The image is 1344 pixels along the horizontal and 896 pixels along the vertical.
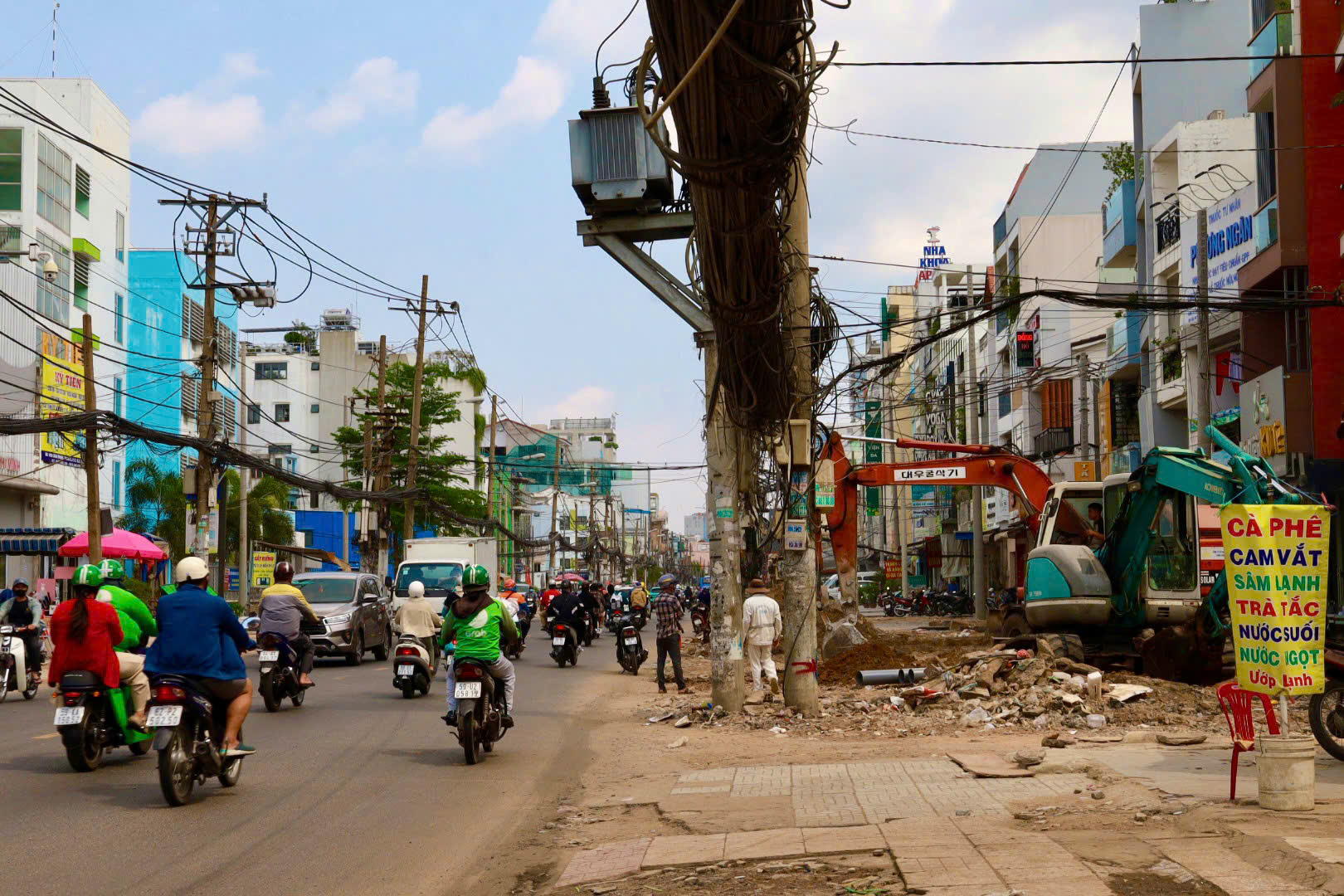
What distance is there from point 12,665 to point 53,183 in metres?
27.5

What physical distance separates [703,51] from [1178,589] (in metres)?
15.3

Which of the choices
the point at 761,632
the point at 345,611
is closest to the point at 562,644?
the point at 345,611

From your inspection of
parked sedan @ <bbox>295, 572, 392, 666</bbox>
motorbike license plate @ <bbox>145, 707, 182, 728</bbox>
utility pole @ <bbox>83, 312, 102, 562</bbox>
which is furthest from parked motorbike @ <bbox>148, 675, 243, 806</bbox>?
utility pole @ <bbox>83, 312, 102, 562</bbox>

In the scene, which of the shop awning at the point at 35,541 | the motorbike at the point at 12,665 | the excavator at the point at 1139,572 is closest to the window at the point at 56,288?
the shop awning at the point at 35,541

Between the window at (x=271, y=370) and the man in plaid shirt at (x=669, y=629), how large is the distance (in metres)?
70.5

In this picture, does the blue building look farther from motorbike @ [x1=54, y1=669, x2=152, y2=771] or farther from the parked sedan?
motorbike @ [x1=54, y1=669, x2=152, y2=771]

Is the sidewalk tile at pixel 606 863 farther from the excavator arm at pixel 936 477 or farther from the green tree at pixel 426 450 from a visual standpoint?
the green tree at pixel 426 450

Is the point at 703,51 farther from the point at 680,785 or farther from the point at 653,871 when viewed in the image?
the point at 680,785

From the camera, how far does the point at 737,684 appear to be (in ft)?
54.3

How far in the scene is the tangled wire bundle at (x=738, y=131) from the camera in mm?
6473

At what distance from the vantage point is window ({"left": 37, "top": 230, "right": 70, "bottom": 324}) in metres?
40.2

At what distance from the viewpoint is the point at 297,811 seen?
395 inches

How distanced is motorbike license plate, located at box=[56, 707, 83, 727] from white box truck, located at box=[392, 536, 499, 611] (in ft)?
49.3

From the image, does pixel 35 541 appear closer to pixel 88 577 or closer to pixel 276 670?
pixel 276 670
